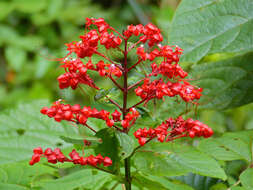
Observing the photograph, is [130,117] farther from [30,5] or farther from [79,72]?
[30,5]

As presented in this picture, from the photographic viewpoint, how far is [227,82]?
1.61 m

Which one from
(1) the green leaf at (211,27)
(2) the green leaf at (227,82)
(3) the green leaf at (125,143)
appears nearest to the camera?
(3) the green leaf at (125,143)

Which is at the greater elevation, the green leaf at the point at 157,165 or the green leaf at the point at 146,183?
the green leaf at the point at 157,165

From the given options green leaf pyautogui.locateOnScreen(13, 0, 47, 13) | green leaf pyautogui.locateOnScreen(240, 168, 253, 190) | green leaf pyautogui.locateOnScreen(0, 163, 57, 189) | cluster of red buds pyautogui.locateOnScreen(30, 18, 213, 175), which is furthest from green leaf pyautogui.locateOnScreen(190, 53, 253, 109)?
green leaf pyautogui.locateOnScreen(13, 0, 47, 13)

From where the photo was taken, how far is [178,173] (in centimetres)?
99

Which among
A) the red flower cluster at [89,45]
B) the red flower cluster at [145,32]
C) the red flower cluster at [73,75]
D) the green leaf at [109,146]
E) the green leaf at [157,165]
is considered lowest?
the green leaf at [157,165]

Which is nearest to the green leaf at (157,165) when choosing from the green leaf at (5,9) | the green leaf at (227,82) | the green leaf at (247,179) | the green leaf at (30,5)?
the green leaf at (247,179)

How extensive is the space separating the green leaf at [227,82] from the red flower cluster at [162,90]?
0.56m

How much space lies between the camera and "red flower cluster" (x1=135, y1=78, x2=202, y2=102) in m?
0.98

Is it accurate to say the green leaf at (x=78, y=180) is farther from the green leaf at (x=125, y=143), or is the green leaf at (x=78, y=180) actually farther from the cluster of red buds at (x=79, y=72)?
the cluster of red buds at (x=79, y=72)

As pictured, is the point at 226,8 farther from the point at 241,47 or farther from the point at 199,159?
the point at 199,159

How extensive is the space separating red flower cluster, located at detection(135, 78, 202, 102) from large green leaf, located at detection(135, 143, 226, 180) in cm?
18

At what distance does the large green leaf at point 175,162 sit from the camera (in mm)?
1004

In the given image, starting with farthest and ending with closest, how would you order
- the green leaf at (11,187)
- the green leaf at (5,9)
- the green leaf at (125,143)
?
the green leaf at (5,9) < the green leaf at (11,187) < the green leaf at (125,143)
